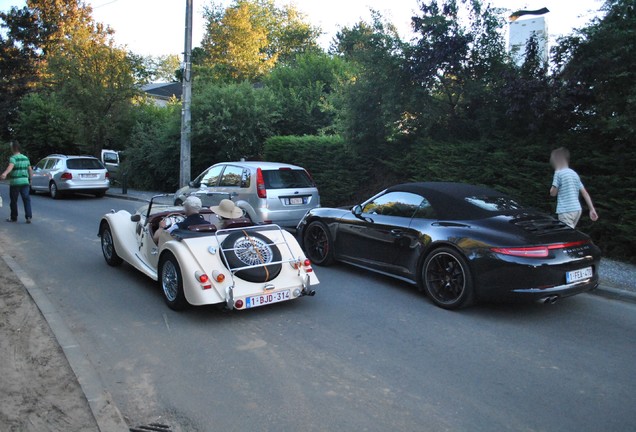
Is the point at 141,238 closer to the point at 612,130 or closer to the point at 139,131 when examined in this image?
the point at 612,130

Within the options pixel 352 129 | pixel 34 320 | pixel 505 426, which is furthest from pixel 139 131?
pixel 505 426

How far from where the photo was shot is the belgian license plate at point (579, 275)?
5115 millimetres

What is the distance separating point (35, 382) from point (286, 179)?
6703mm

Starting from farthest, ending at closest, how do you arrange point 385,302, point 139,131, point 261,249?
1. point 139,131
2. point 385,302
3. point 261,249

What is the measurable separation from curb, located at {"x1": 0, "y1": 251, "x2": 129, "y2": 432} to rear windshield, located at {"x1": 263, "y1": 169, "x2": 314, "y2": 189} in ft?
15.5

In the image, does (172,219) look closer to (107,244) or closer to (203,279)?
(203,279)

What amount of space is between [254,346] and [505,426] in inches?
87.3

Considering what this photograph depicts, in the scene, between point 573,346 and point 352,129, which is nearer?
point 573,346

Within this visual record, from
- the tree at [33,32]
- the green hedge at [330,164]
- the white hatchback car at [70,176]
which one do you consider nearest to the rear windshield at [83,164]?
the white hatchback car at [70,176]

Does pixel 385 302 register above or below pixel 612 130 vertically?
below

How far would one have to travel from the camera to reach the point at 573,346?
14.8 ft

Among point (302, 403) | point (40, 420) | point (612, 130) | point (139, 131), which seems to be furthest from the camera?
point (139, 131)

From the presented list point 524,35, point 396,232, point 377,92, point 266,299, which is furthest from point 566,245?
point 524,35

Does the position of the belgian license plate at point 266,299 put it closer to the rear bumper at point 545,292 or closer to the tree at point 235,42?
the rear bumper at point 545,292
